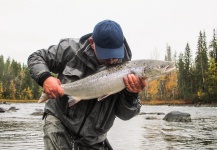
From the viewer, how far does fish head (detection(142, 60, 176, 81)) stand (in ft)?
11.8

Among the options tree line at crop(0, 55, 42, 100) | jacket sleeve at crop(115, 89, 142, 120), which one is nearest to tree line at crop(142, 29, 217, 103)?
tree line at crop(0, 55, 42, 100)

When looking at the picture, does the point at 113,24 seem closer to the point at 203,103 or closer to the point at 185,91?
the point at 203,103

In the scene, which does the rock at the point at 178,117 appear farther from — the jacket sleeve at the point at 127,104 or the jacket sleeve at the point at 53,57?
the jacket sleeve at the point at 53,57

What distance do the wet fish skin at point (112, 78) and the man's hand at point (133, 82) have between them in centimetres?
6

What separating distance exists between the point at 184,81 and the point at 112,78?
71.3m

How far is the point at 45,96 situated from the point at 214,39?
65873mm

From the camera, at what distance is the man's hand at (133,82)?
11.4 ft

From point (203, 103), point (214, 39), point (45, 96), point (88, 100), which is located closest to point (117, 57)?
point (88, 100)

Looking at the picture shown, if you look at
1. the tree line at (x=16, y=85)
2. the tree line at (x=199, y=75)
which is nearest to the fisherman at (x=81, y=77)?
the tree line at (x=199, y=75)

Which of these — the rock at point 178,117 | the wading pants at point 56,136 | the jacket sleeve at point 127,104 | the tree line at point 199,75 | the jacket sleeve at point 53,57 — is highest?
the jacket sleeve at point 53,57

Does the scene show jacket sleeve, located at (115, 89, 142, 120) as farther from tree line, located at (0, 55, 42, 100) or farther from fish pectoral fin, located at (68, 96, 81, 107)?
tree line, located at (0, 55, 42, 100)

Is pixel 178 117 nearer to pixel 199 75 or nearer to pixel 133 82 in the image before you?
pixel 133 82

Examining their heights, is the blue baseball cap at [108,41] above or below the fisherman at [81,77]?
above

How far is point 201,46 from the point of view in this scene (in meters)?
68.6
